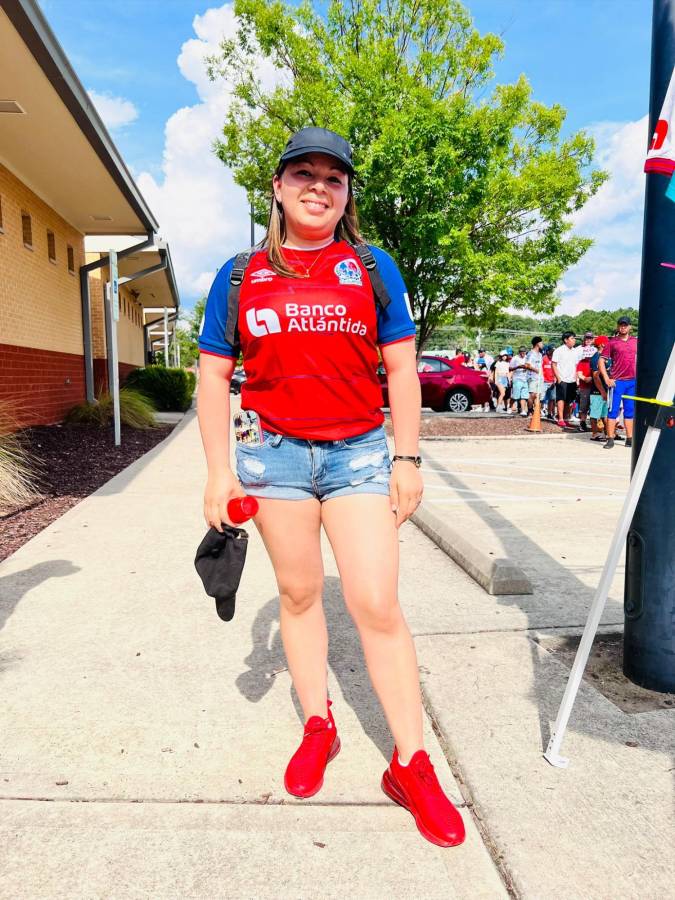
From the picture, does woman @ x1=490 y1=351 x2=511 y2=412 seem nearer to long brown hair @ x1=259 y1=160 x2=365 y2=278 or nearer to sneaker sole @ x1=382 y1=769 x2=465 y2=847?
long brown hair @ x1=259 y1=160 x2=365 y2=278

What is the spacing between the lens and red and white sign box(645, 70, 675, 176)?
2.17 m

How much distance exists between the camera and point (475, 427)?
14930 mm

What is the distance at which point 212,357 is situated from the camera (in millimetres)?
2266

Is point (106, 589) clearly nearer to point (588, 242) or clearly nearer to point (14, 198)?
point (14, 198)

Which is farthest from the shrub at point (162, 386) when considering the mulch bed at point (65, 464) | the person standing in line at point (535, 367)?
the person standing in line at point (535, 367)

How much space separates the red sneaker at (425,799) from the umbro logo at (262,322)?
4.42 ft

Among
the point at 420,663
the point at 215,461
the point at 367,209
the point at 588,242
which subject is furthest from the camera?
the point at 588,242

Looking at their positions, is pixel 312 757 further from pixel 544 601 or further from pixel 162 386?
pixel 162 386

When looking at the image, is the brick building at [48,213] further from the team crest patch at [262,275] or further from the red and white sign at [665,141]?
the red and white sign at [665,141]

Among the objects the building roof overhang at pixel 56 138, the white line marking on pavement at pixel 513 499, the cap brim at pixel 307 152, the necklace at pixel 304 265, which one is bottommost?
the white line marking on pavement at pixel 513 499

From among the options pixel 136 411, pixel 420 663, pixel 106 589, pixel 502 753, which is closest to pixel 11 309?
pixel 136 411

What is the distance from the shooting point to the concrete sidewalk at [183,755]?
1865 mm

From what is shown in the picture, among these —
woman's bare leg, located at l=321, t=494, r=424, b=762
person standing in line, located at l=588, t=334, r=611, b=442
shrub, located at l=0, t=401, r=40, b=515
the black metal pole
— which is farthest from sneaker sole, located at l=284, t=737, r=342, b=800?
person standing in line, located at l=588, t=334, r=611, b=442

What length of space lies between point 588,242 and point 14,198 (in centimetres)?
1300
